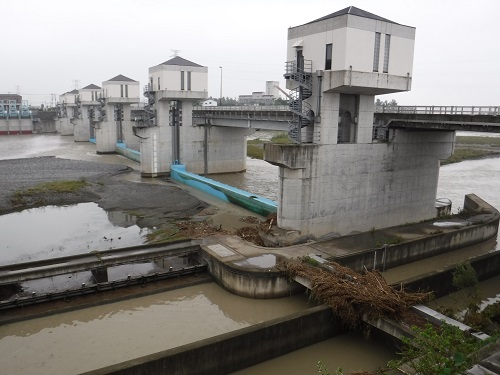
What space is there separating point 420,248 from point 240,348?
1323 centimetres

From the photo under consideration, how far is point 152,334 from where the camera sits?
1396 centimetres

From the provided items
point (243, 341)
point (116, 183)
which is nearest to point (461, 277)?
point (243, 341)

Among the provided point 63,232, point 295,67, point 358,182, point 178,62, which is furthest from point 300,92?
point 178,62

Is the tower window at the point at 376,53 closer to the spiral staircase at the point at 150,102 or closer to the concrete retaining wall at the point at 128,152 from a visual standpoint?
the spiral staircase at the point at 150,102

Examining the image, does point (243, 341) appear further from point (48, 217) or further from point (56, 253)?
point (48, 217)

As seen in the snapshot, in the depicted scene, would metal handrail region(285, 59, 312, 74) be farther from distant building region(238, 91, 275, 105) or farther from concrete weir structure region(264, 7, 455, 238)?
distant building region(238, 91, 275, 105)

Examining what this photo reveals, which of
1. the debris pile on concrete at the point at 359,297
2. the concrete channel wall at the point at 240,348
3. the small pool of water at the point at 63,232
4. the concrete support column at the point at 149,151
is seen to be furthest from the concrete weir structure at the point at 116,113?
the concrete channel wall at the point at 240,348

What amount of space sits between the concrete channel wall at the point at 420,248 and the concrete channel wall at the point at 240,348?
4919 mm

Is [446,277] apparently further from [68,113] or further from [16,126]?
[16,126]

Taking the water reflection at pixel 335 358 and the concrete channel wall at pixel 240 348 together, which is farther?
the water reflection at pixel 335 358

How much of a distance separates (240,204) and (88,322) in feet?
57.6

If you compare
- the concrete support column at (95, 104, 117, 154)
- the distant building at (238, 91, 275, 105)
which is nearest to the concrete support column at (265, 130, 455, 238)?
the concrete support column at (95, 104, 117, 154)

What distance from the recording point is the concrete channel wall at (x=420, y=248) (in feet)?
62.8

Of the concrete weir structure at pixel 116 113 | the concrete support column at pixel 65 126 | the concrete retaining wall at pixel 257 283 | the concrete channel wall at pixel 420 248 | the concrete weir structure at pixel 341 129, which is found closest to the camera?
the concrete retaining wall at pixel 257 283
